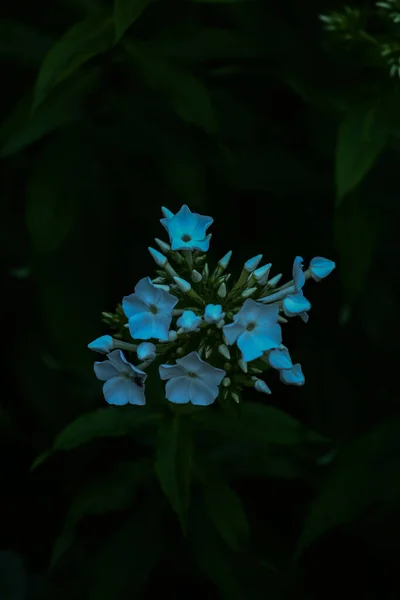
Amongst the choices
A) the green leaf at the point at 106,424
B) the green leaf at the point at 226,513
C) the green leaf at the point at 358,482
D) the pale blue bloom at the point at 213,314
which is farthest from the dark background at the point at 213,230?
the pale blue bloom at the point at 213,314

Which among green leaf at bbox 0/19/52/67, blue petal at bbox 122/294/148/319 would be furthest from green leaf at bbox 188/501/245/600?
green leaf at bbox 0/19/52/67

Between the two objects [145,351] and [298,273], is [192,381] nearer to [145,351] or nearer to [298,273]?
[145,351]

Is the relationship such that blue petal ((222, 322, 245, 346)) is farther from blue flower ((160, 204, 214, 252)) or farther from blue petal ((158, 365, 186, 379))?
blue flower ((160, 204, 214, 252))

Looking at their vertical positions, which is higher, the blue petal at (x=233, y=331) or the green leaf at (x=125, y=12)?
the green leaf at (x=125, y=12)

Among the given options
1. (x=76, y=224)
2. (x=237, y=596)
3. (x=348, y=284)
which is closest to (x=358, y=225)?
(x=348, y=284)

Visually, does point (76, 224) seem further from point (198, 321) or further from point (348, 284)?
point (198, 321)

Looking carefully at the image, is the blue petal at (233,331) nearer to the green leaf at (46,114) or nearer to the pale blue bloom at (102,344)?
the pale blue bloom at (102,344)
